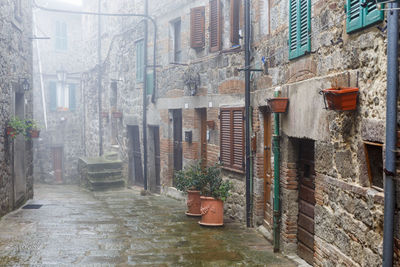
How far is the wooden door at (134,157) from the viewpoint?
15.4 m

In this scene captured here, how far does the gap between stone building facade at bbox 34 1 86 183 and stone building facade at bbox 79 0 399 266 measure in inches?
328

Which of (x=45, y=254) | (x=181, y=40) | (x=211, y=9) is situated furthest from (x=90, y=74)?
(x=45, y=254)

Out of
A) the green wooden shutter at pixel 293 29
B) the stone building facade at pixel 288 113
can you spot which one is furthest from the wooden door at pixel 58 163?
the green wooden shutter at pixel 293 29

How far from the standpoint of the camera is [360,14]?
4.49 metres

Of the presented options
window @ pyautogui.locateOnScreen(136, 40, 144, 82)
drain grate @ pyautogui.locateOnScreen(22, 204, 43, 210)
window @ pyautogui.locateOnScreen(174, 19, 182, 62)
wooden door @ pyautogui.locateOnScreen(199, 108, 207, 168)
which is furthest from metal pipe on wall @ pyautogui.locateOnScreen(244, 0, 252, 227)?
window @ pyautogui.locateOnScreen(136, 40, 144, 82)

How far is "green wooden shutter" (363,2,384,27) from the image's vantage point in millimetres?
4128

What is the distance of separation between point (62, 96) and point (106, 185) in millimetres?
8331

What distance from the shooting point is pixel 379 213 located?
14.0 feet

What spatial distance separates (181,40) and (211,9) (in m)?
2.00

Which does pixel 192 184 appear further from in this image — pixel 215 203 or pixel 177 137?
pixel 177 137

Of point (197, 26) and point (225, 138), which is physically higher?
point (197, 26)

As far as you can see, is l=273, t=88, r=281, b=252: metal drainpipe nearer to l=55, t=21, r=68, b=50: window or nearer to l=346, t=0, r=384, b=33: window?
l=346, t=0, r=384, b=33: window

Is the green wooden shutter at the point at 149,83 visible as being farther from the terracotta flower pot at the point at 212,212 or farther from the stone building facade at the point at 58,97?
the stone building facade at the point at 58,97

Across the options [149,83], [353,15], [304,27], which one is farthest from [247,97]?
[149,83]
